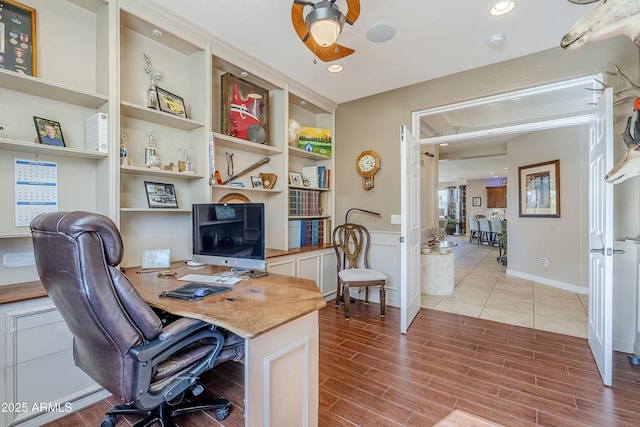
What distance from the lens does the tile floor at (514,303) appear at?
125 inches

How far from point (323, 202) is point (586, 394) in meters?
3.11

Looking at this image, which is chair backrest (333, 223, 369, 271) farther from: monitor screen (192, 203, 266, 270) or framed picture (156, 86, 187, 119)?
framed picture (156, 86, 187, 119)

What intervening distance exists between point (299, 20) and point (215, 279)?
1.83m

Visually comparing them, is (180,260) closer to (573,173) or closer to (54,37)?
(54,37)

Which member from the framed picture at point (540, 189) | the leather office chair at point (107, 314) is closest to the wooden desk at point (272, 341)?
the leather office chair at point (107, 314)

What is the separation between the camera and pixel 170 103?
2.46 metres

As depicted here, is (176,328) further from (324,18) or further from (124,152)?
(324,18)

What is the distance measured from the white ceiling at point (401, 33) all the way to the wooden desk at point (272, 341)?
206cm

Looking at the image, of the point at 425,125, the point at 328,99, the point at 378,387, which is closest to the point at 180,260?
the point at 378,387

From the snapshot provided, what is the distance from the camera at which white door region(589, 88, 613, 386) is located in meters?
2.01

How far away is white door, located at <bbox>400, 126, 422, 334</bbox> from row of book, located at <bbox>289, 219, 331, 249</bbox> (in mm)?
1276

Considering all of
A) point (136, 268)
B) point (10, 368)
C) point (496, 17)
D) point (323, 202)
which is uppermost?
point (496, 17)

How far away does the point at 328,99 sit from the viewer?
3.92 metres

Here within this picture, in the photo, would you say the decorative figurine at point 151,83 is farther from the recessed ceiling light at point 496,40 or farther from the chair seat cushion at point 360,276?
the recessed ceiling light at point 496,40
